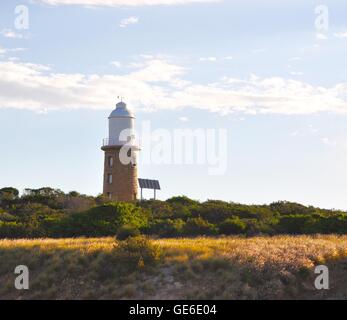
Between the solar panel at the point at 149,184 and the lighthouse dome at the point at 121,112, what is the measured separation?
6.35 meters

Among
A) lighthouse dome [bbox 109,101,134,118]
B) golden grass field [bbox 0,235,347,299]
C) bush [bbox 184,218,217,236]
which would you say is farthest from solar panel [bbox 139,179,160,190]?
golden grass field [bbox 0,235,347,299]

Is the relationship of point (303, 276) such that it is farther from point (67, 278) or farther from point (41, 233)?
point (41, 233)

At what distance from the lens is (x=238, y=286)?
78.7 ft

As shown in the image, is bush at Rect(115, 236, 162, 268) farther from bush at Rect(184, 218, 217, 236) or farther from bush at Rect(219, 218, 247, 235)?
bush at Rect(219, 218, 247, 235)

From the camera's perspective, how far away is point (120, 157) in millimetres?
58688

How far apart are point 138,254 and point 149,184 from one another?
35.5 meters

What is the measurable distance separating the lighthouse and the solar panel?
52.9 inches

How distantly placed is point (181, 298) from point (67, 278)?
199 inches

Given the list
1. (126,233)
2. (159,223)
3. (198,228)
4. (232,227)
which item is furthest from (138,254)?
(232,227)

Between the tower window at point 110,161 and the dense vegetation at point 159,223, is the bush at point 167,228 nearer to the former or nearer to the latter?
the dense vegetation at point 159,223

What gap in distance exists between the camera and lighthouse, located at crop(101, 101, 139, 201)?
5856 cm

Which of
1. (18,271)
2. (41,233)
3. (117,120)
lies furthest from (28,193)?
(18,271)

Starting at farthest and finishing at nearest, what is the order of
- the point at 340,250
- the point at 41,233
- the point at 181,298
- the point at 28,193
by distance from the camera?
the point at 28,193
the point at 41,233
the point at 340,250
the point at 181,298
